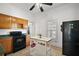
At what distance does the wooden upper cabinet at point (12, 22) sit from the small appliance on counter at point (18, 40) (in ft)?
0.43

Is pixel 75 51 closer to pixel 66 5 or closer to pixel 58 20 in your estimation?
pixel 58 20

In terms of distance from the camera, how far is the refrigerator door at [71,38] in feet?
5.00

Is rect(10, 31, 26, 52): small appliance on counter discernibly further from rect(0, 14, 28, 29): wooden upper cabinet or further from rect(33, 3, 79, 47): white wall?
rect(33, 3, 79, 47): white wall

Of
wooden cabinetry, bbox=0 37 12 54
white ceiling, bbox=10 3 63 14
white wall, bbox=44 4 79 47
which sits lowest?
wooden cabinetry, bbox=0 37 12 54

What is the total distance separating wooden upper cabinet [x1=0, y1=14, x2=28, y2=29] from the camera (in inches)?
59.5

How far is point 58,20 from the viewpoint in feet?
5.24

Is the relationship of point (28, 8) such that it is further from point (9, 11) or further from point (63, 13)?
point (63, 13)

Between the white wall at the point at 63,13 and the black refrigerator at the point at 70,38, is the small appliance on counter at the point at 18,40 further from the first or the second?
the black refrigerator at the point at 70,38

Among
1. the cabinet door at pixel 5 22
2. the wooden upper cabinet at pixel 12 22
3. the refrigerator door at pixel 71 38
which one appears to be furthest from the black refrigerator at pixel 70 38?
the cabinet door at pixel 5 22

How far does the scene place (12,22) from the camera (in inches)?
62.3

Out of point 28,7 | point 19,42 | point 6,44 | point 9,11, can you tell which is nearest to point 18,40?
point 19,42

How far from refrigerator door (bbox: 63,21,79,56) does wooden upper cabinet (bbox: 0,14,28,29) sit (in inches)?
32.1

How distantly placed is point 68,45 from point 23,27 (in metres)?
0.98

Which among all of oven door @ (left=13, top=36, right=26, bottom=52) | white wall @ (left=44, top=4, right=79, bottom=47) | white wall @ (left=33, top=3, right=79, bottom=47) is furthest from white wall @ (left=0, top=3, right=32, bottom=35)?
white wall @ (left=44, top=4, right=79, bottom=47)
